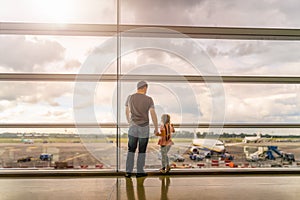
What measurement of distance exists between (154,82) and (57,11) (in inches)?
68.4

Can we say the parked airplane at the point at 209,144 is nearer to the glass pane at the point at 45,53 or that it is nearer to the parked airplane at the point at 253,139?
the parked airplane at the point at 253,139

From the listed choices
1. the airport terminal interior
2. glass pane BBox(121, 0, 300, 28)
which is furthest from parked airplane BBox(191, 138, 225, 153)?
glass pane BBox(121, 0, 300, 28)

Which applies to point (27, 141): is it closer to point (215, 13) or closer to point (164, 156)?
point (164, 156)

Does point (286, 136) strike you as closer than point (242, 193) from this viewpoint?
No

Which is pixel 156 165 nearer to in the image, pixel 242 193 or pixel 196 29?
pixel 242 193

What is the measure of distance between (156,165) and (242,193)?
1.47 m

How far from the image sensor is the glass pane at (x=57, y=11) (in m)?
4.29

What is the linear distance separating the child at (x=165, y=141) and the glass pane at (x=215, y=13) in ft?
4.82

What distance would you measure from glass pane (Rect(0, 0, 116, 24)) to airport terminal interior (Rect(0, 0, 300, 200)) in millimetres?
15

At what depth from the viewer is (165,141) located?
4.10 meters

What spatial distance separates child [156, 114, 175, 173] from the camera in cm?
409

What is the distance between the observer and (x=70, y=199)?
2.69m

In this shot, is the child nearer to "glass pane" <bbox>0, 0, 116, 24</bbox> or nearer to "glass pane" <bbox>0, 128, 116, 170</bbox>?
"glass pane" <bbox>0, 128, 116, 170</bbox>

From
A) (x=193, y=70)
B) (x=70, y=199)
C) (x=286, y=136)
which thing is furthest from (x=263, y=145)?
(x=70, y=199)
